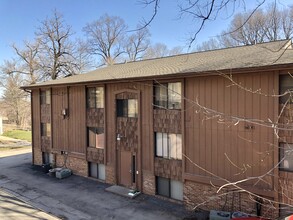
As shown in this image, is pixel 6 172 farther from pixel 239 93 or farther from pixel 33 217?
pixel 239 93

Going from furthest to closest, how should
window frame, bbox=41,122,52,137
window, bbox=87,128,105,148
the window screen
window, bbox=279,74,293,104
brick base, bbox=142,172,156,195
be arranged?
window frame, bbox=41,122,52,137
window, bbox=87,128,105,148
brick base, bbox=142,172,156,195
the window screen
window, bbox=279,74,293,104

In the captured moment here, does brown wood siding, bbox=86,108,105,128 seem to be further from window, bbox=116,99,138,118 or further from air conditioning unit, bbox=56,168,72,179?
air conditioning unit, bbox=56,168,72,179

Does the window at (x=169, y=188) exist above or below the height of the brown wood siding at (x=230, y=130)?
below

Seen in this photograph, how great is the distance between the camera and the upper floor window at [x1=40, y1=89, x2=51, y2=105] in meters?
19.0

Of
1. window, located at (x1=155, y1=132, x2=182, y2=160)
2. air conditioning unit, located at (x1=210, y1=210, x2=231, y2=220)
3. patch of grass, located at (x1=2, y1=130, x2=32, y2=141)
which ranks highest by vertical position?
window, located at (x1=155, y1=132, x2=182, y2=160)

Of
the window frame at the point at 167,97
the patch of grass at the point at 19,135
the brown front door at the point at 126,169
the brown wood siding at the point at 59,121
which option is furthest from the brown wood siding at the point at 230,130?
the patch of grass at the point at 19,135

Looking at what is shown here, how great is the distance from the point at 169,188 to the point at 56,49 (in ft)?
112

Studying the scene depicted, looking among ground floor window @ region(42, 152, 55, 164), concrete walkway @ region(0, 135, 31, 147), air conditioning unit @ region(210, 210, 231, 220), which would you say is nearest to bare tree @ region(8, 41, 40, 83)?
concrete walkway @ region(0, 135, 31, 147)

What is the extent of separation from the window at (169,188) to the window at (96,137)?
4.49 m

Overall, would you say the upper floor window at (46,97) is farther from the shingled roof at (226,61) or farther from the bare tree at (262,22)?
the bare tree at (262,22)

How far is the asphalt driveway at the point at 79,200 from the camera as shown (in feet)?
36.8

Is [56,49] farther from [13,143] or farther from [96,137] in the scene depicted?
[96,137]

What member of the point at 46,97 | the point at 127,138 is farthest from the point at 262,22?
the point at 46,97

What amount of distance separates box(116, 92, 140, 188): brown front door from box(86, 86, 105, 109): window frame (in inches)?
53.2
